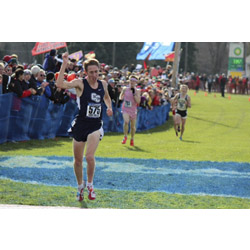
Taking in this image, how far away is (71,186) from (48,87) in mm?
4123

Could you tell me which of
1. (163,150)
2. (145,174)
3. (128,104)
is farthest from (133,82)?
(145,174)

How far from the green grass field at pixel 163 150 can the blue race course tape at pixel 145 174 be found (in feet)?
1.05

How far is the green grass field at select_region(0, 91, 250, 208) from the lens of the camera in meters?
6.05

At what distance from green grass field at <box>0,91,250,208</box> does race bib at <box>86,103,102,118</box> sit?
3.83ft

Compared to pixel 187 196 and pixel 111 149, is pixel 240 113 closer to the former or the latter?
Answer: pixel 111 149

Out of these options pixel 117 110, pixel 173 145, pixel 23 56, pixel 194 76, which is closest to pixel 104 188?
pixel 173 145

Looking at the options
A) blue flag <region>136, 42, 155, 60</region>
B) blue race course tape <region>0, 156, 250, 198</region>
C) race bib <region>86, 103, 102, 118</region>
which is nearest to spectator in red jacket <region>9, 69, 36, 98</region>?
blue race course tape <region>0, 156, 250, 198</region>

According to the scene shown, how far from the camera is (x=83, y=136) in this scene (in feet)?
18.3

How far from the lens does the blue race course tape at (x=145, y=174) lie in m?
6.88

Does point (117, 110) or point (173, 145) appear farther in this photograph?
point (117, 110)

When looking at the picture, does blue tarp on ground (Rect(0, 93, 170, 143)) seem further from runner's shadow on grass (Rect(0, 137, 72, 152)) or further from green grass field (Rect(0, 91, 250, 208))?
green grass field (Rect(0, 91, 250, 208))

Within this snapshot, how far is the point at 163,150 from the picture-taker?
35.4ft

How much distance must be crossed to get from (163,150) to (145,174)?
122 inches

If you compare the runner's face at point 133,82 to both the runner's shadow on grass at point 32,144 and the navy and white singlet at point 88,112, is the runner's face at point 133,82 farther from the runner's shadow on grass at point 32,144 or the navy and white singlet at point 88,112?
the navy and white singlet at point 88,112
